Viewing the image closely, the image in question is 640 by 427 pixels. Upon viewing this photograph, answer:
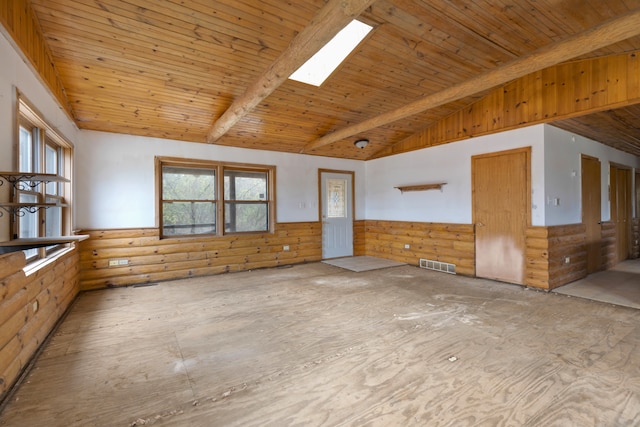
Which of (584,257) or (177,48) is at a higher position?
(177,48)

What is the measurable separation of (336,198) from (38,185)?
5.20 m

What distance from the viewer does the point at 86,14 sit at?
271cm

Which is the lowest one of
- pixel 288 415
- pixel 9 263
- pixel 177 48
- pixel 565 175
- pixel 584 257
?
pixel 288 415

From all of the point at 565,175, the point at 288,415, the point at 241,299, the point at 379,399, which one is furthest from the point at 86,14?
the point at 565,175

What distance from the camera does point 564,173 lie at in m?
4.63

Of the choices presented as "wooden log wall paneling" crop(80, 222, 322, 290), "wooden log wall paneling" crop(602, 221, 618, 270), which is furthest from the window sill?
→ "wooden log wall paneling" crop(602, 221, 618, 270)

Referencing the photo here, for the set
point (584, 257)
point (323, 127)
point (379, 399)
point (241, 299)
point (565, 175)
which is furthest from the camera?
point (323, 127)

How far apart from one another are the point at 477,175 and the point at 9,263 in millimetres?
5652

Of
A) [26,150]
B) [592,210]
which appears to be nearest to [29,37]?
[26,150]

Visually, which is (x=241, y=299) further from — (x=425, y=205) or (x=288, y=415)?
(x=425, y=205)

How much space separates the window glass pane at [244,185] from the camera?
19.1 ft

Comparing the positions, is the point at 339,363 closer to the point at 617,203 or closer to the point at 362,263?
the point at 362,263

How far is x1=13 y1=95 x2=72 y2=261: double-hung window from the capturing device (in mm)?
2547

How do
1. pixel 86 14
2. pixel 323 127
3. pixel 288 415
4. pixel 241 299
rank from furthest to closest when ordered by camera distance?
pixel 323 127 → pixel 241 299 → pixel 86 14 → pixel 288 415
